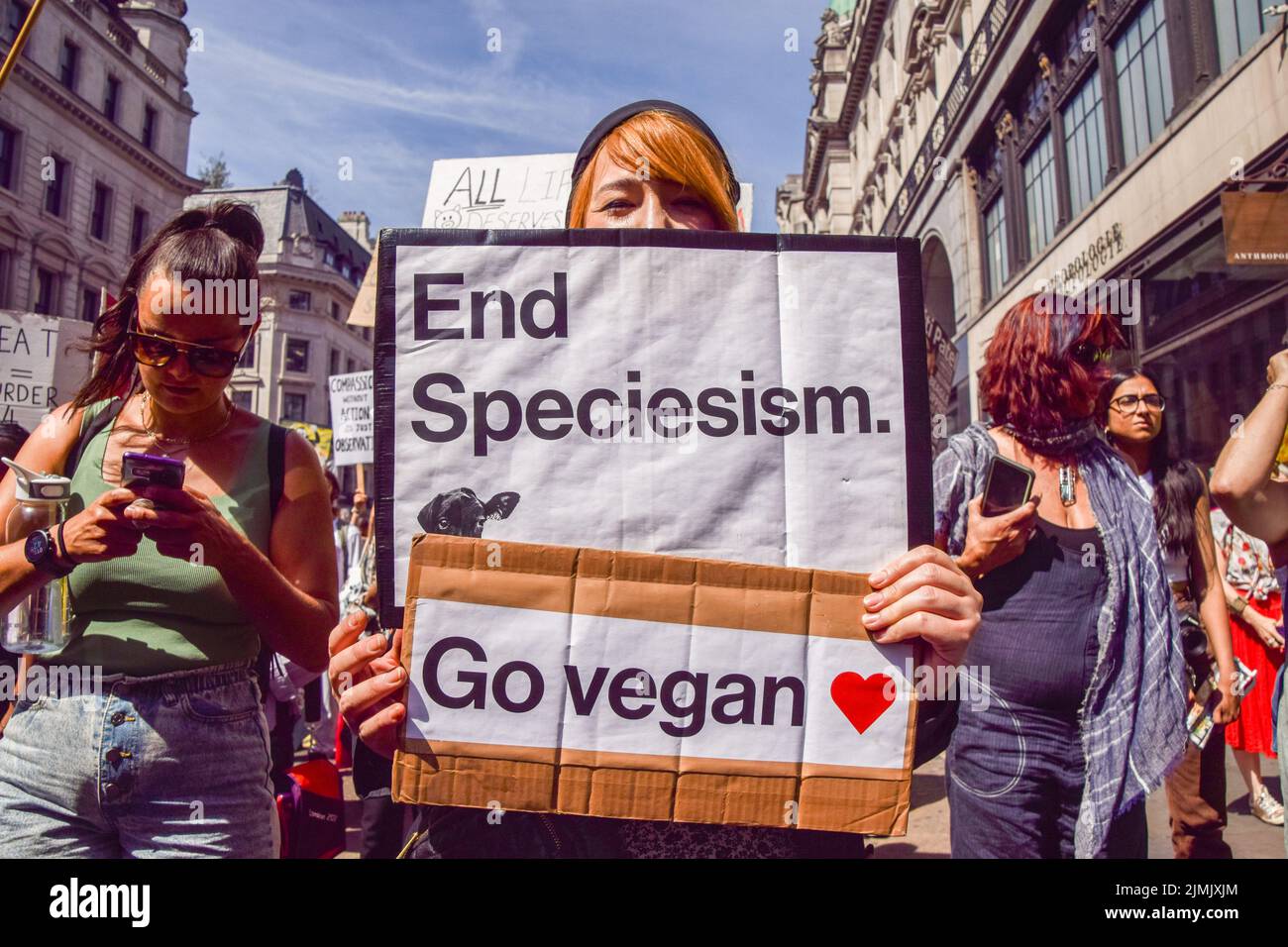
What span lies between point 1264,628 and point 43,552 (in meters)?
6.10

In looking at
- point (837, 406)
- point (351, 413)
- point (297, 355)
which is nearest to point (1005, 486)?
point (837, 406)

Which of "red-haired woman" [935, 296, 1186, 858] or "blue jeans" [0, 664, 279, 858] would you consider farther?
"red-haired woman" [935, 296, 1186, 858]

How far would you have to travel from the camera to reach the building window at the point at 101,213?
3306cm

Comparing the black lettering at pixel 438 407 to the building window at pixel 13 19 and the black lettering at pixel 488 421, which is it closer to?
the black lettering at pixel 488 421

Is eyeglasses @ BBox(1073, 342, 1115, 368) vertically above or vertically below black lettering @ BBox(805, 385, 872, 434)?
above

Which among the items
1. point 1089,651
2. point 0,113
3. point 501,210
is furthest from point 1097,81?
point 0,113

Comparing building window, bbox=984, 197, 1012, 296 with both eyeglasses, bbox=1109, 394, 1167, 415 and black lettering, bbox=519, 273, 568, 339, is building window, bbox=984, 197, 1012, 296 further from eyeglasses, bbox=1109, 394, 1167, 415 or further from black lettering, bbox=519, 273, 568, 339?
black lettering, bbox=519, 273, 568, 339

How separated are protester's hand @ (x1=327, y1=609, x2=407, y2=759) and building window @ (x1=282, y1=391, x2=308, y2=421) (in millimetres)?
59772

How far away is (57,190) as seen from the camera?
30.9m

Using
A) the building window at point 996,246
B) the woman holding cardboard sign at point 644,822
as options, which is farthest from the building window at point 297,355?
the woman holding cardboard sign at point 644,822

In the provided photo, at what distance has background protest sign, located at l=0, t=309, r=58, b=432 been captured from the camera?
8.12m

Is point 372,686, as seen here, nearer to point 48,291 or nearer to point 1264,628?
point 1264,628

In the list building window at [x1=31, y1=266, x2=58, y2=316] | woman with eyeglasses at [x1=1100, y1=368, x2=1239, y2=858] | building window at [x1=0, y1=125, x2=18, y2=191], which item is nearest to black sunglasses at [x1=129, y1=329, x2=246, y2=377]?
woman with eyeglasses at [x1=1100, y1=368, x2=1239, y2=858]
